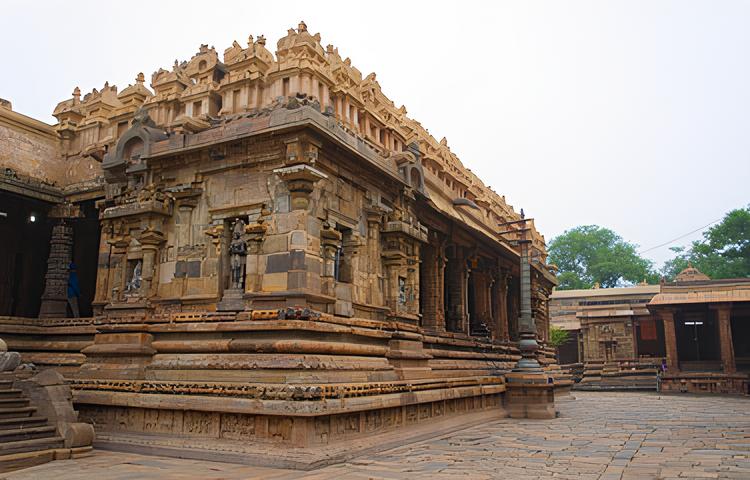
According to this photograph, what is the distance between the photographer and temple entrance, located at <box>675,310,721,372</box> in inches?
1289

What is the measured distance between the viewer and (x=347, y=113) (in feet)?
40.2

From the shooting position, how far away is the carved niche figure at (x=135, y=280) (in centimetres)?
1159

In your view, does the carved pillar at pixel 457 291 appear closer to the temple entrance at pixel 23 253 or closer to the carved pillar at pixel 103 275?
the carved pillar at pixel 103 275

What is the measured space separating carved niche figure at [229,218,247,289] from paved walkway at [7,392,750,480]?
3.13 meters

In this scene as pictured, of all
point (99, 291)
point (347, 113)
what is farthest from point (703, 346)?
point (99, 291)

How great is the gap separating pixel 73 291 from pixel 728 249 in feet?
193

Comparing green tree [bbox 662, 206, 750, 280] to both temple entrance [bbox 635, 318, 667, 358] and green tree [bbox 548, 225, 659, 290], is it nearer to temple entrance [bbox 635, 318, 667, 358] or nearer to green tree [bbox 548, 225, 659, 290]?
green tree [bbox 548, 225, 659, 290]

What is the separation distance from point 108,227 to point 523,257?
10.3 m

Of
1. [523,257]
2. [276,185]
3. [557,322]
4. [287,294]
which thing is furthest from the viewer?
[557,322]

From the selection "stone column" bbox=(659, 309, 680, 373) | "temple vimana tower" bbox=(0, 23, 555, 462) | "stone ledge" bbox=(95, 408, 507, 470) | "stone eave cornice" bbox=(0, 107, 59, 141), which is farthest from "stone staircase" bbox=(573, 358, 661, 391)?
"stone eave cornice" bbox=(0, 107, 59, 141)

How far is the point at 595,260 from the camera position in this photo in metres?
72.3

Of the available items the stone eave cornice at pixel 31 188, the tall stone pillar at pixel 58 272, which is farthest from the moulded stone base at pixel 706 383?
the stone eave cornice at pixel 31 188

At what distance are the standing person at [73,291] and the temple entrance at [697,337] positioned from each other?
2955 centimetres

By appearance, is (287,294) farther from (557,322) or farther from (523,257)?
(557,322)
